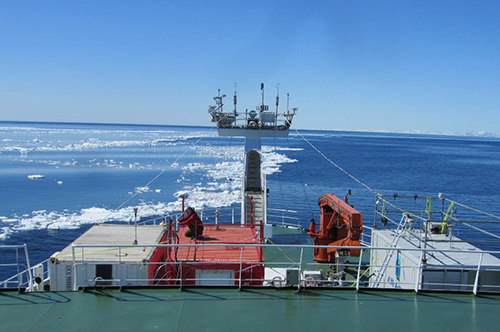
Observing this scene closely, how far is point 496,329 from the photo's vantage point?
6137mm

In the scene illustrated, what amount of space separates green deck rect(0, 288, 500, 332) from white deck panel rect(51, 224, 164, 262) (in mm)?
1658

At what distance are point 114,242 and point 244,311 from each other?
216 inches

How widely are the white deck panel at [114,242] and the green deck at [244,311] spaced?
5.44 ft

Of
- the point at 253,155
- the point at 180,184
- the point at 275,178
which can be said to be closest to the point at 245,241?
the point at 253,155

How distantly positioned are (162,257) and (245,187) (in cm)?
933

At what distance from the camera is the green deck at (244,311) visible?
6.00 m

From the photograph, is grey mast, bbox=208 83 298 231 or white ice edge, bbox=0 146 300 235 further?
white ice edge, bbox=0 146 300 235

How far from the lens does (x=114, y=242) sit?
1065cm

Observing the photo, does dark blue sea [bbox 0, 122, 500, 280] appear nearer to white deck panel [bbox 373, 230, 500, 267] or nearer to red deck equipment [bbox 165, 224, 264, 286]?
red deck equipment [bbox 165, 224, 264, 286]

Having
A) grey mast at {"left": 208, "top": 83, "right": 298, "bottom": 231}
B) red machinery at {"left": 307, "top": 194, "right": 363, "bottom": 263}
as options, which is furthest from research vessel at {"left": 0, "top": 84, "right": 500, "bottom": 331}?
grey mast at {"left": 208, "top": 83, "right": 298, "bottom": 231}

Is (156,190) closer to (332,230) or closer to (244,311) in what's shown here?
(332,230)

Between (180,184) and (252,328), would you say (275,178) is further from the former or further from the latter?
(252,328)

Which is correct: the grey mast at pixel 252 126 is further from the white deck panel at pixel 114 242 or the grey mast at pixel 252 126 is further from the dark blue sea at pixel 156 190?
the white deck panel at pixel 114 242

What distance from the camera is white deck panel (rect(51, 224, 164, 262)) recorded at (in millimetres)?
9258
